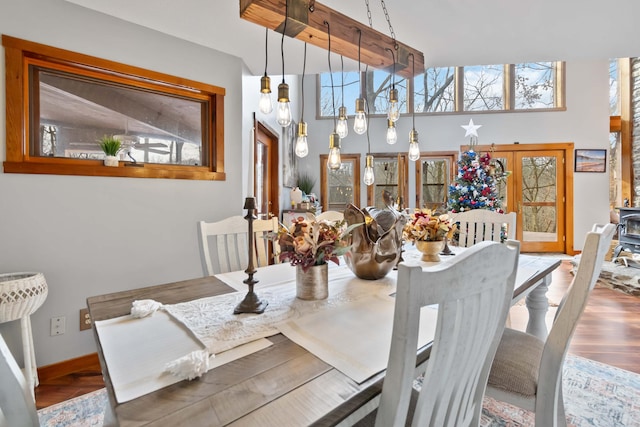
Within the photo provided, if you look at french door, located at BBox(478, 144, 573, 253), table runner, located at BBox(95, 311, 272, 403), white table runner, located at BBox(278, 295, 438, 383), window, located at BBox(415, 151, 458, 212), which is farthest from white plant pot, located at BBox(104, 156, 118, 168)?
french door, located at BBox(478, 144, 573, 253)

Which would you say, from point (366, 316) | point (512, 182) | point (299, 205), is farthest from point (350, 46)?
point (512, 182)

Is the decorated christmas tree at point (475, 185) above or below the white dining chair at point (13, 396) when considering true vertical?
above

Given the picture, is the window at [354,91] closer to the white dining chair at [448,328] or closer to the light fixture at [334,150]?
the light fixture at [334,150]

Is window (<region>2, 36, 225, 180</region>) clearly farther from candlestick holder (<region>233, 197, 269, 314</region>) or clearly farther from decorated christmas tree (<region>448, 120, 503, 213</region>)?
decorated christmas tree (<region>448, 120, 503, 213</region>)

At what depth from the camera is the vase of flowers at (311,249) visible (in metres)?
1.11

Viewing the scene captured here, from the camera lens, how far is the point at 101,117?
2053 millimetres

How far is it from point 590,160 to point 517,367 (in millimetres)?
6387

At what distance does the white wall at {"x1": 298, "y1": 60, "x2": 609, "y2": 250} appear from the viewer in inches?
222

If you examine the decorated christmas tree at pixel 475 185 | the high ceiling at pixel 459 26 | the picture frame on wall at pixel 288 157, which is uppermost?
the high ceiling at pixel 459 26

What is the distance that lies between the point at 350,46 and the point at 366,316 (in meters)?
1.39

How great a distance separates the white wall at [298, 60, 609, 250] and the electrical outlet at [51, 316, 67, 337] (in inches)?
214

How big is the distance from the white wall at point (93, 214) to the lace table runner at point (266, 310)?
106 centimetres

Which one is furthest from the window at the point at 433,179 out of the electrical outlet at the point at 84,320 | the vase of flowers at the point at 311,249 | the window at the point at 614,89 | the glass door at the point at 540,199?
the electrical outlet at the point at 84,320

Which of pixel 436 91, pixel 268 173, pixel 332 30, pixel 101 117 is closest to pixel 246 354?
pixel 332 30
